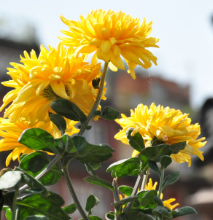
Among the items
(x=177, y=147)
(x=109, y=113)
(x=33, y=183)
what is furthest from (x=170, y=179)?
(x=33, y=183)

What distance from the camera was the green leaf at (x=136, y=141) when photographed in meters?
0.89

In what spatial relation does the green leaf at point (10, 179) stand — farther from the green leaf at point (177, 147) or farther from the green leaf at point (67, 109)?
the green leaf at point (177, 147)

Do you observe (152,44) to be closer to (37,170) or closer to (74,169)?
(37,170)

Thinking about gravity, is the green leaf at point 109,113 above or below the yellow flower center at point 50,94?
below

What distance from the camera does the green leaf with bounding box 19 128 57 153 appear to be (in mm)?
785

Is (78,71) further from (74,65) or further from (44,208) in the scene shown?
(44,208)

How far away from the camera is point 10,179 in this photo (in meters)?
0.68

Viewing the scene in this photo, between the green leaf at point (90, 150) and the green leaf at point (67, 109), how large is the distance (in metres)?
0.06

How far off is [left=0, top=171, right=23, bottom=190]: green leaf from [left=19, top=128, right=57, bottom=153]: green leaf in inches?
3.9

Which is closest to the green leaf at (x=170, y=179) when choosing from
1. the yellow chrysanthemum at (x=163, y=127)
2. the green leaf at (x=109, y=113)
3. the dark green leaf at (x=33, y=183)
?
the yellow chrysanthemum at (x=163, y=127)

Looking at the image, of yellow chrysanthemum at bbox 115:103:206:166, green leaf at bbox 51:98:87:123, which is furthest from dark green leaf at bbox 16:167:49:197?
yellow chrysanthemum at bbox 115:103:206:166

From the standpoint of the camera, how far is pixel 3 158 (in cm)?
1192

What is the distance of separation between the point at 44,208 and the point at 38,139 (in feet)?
0.33

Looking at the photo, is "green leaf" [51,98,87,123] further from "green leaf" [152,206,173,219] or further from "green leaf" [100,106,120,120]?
"green leaf" [152,206,173,219]
